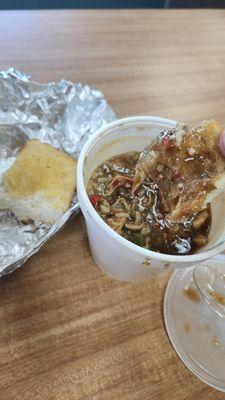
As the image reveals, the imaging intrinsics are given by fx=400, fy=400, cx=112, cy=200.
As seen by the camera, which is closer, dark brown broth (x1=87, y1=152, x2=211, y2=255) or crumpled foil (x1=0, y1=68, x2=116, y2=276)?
dark brown broth (x1=87, y1=152, x2=211, y2=255)

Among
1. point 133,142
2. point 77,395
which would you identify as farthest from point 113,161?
point 77,395

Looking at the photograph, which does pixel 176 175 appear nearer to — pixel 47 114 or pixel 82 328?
pixel 82 328

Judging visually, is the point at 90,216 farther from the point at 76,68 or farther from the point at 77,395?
the point at 76,68

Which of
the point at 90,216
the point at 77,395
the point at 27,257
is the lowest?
the point at 77,395

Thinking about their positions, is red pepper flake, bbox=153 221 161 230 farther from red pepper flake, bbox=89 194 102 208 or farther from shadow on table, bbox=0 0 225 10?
shadow on table, bbox=0 0 225 10

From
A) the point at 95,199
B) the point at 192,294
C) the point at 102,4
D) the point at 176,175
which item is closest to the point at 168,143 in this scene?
the point at 176,175

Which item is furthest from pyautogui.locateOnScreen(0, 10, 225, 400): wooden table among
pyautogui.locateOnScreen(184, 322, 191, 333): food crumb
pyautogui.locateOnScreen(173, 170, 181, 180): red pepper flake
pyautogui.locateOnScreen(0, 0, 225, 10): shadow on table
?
pyautogui.locateOnScreen(0, 0, 225, 10): shadow on table
